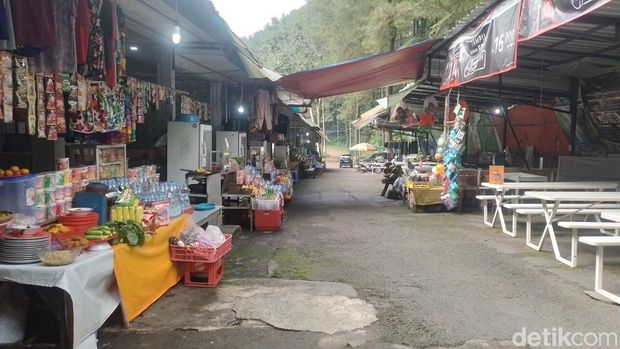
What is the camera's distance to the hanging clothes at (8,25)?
3244mm

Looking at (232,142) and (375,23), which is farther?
(375,23)

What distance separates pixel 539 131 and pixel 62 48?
14400mm

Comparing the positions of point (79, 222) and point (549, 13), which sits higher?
point (549, 13)

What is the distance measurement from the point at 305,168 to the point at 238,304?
64.2ft

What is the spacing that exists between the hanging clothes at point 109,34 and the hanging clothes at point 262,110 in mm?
6884

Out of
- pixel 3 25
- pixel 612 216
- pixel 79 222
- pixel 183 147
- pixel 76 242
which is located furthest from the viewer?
pixel 183 147

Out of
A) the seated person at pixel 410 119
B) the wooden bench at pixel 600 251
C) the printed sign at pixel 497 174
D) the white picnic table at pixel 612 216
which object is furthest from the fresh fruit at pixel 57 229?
the seated person at pixel 410 119

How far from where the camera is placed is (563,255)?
23.1ft

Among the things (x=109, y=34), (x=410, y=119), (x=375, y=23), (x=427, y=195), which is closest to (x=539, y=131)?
(x=410, y=119)

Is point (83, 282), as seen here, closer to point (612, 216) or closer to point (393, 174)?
point (612, 216)

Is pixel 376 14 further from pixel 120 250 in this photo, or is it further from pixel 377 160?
pixel 120 250

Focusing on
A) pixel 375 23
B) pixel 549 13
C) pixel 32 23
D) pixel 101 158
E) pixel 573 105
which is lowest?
pixel 101 158

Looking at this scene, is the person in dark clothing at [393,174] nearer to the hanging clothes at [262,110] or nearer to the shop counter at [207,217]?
the hanging clothes at [262,110]

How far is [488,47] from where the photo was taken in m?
7.11
